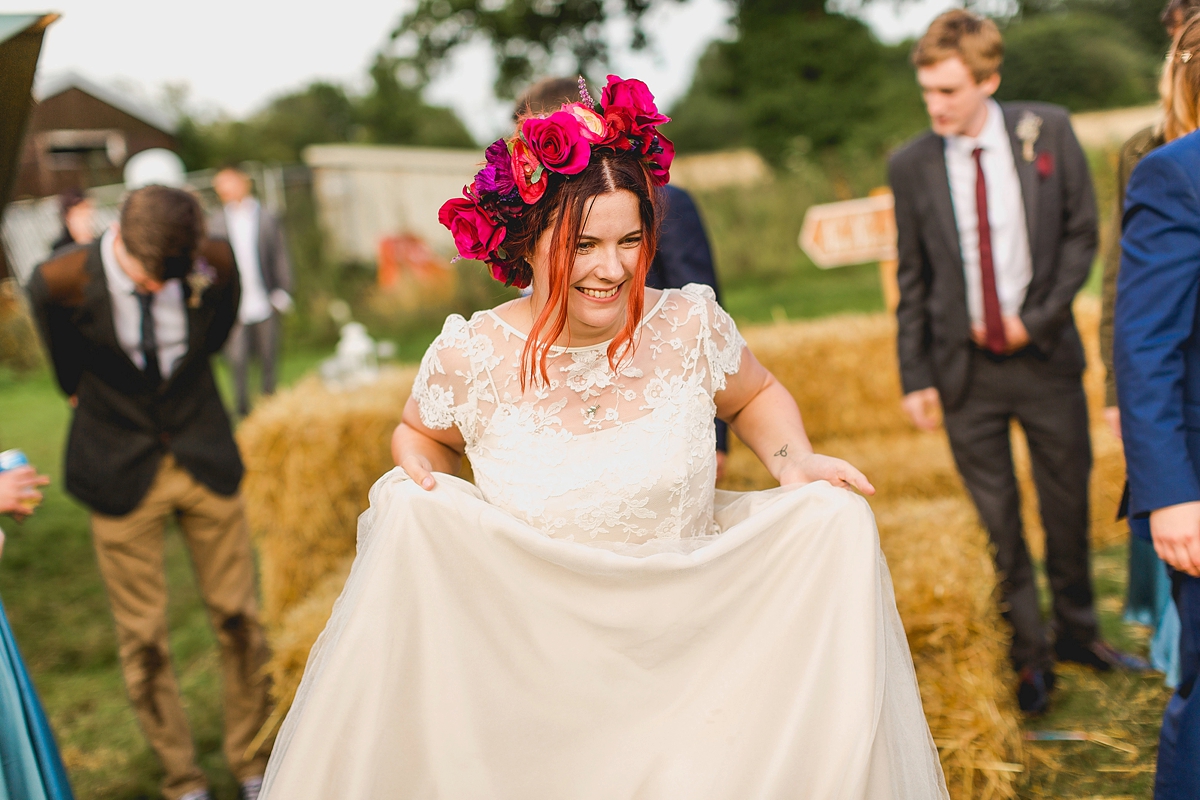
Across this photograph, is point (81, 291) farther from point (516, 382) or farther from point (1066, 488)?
point (1066, 488)

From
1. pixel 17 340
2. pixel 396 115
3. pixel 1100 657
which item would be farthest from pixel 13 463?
pixel 396 115

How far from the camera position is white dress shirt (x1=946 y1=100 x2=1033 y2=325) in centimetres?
384

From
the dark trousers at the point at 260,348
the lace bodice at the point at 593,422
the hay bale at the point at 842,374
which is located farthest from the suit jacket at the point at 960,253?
the dark trousers at the point at 260,348

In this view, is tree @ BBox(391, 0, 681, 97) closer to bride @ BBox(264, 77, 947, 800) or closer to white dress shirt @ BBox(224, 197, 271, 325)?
white dress shirt @ BBox(224, 197, 271, 325)

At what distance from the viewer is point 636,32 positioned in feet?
87.6

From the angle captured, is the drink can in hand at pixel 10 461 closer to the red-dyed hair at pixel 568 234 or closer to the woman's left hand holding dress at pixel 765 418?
the red-dyed hair at pixel 568 234

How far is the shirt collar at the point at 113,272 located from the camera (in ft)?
11.9

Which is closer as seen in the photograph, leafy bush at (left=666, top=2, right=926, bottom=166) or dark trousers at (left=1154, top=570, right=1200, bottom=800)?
dark trousers at (left=1154, top=570, right=1200, bottom=800)

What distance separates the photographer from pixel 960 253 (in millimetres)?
3883

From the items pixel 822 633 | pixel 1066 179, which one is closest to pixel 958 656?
pixel 822 633

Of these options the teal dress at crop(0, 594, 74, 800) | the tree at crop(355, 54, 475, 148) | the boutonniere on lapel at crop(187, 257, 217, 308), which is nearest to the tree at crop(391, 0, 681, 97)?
the tree at crop(355, 54, 475, 148)

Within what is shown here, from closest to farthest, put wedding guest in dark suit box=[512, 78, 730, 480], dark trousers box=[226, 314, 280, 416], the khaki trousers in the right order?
wedding guest in dark suit box=[512, 78, 730, 480], the khaki trousers, dark trousers box=[226, 314, 280, 416]

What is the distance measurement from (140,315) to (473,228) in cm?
202

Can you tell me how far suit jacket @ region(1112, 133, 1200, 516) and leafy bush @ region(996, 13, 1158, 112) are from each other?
26689 millimetres
